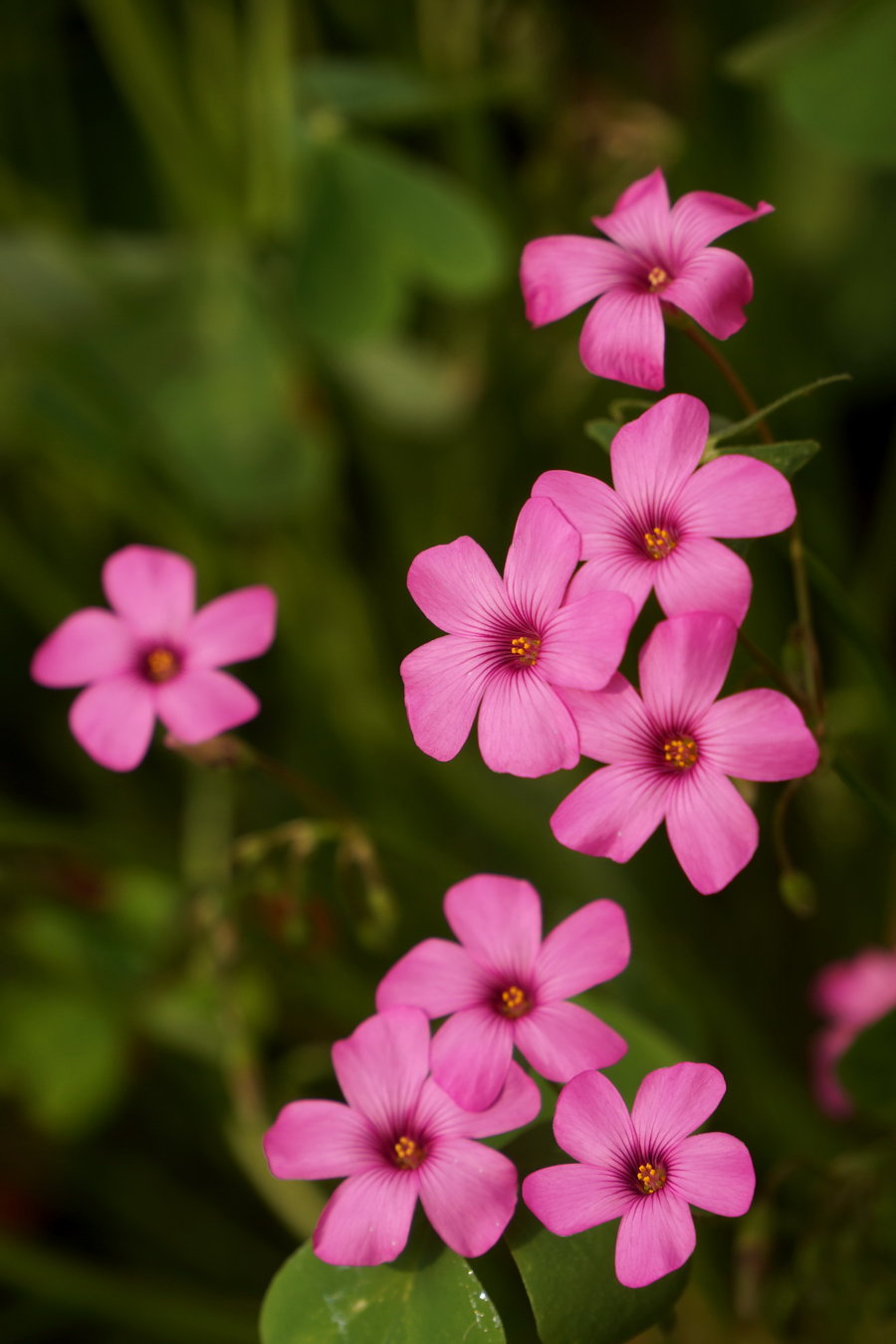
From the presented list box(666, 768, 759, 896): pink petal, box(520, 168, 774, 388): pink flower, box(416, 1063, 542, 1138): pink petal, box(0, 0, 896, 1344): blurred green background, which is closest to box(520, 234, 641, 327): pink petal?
box(520, 168, 774, 388): pink flower

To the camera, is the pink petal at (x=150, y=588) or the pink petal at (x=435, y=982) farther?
the pink petal at (x=150, y=588)

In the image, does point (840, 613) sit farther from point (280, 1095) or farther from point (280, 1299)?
point (280, 1095)

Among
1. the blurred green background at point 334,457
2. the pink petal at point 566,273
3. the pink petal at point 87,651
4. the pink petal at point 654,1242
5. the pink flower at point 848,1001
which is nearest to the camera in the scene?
the pink petal at point 654,1242

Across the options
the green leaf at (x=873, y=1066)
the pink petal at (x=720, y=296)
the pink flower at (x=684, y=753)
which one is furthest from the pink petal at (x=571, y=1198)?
the pink petal at (x=720, y=296)

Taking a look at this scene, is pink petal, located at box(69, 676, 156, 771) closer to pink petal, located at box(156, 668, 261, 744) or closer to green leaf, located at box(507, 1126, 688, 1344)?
pink petal, located at box(156, 668, 261, 744)

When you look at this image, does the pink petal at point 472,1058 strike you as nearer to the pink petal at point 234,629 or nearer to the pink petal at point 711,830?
the pink petal at point 711,830

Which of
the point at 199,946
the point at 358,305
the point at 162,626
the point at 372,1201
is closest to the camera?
the point at 372,1201

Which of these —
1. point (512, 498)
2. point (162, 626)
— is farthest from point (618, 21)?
point (162, 626)
